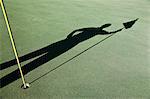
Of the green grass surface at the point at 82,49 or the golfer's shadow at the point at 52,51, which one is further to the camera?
the golfer's shadow at the point at 52,51

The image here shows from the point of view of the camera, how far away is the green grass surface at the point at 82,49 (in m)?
6.77

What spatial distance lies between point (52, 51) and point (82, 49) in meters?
1.11

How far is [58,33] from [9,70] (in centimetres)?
337

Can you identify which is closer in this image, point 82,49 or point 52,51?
point 52,51

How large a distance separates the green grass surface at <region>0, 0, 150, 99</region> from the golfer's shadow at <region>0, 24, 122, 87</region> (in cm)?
21

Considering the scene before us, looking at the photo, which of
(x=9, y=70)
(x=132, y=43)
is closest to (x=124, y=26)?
(x=132, y=43)

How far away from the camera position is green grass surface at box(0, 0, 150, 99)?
22.2 ft

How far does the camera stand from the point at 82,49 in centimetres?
898

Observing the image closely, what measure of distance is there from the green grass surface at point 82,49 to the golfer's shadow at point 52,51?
0.21m

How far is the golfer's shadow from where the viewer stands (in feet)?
23.5

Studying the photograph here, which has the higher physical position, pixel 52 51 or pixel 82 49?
pixel 52 51

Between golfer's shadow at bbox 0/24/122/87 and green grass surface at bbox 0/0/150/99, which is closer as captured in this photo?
green grass surface at bbox 0/0/150/99

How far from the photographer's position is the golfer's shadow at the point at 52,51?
7.16 m

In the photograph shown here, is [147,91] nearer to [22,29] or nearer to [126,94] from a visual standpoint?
[126,94]
